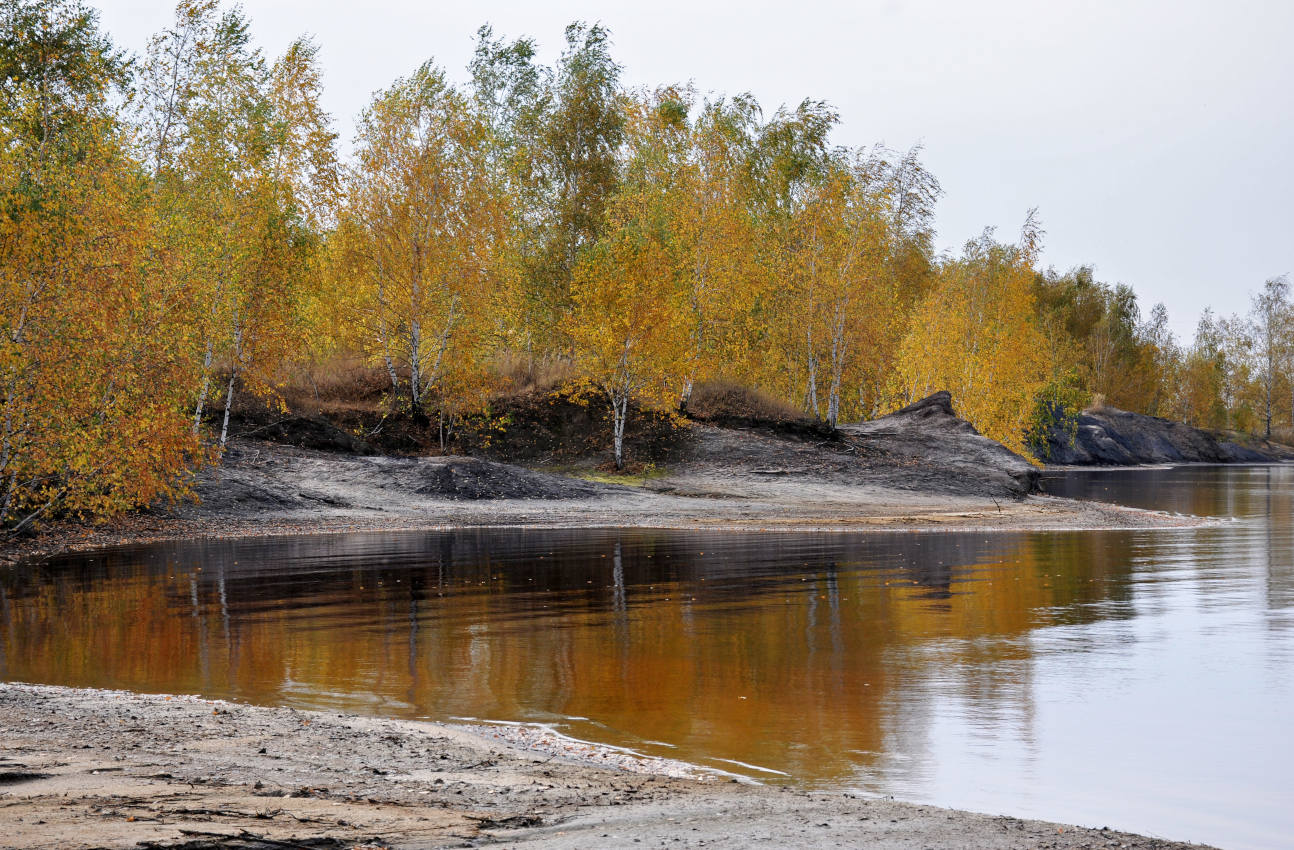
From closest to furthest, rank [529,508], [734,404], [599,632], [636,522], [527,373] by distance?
[599,632], [636,522], [529,508], [527,373], [734,404]

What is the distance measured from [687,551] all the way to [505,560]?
4279 millimetres

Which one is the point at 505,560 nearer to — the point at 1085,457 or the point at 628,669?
the point at 628,669

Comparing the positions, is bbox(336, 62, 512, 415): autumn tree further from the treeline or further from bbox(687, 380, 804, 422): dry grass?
bbox(687, 380, 804, 422): dry grass

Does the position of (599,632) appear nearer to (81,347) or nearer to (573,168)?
(81,347)

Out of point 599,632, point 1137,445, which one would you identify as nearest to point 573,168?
point 599,632

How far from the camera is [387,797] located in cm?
664

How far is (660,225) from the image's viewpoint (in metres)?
48.8

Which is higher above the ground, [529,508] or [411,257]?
[411,257]

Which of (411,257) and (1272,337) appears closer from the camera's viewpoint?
(411,257)

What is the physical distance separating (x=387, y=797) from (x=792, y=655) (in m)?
6.68

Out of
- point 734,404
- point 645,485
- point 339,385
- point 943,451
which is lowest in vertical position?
point 645,485

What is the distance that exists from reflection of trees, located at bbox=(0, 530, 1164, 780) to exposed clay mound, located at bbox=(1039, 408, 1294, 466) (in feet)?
223

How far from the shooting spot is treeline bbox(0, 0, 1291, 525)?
2419cm

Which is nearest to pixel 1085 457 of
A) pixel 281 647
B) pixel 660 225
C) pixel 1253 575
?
pixel 660 225
